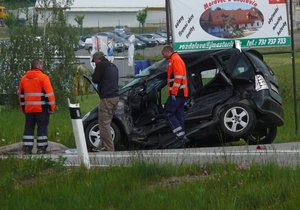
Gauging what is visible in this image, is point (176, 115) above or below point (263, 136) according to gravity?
above

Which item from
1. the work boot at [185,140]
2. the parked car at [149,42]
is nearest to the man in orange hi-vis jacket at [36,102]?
the work boot at [185,140]

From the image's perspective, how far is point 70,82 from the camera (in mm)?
23688

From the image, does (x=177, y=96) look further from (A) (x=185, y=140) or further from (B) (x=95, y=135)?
(B) (x=95, y=135)

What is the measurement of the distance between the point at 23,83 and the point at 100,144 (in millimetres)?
1719

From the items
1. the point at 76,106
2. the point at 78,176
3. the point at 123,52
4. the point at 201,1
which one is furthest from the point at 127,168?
the point at 123,52

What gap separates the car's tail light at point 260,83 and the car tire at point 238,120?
0.41 metres

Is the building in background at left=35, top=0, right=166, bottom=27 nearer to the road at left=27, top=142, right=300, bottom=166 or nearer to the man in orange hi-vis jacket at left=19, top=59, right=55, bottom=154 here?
the man in orange hi-vis jacket at left=19, top=59, right=55, bottom=154

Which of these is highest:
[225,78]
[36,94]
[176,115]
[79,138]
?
[225,78]

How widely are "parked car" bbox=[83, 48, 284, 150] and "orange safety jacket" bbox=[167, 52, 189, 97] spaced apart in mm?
494

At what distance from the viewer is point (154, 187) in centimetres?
831

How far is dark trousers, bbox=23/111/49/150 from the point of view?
13.1 metres

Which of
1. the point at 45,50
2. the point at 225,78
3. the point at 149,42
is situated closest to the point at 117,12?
→ the point at 149,42

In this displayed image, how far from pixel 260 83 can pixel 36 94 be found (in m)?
3.88

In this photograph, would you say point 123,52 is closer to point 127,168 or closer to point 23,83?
point 23,83
